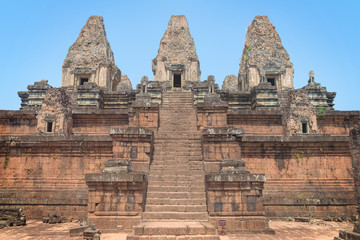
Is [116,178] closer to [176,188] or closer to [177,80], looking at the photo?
[176,188]

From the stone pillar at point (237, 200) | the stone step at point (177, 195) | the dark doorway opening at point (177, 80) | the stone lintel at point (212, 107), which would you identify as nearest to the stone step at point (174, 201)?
the stone step at point (177, 195)

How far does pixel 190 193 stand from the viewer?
26.7 ft

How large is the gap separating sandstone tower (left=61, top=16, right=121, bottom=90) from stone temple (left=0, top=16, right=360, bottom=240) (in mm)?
4576

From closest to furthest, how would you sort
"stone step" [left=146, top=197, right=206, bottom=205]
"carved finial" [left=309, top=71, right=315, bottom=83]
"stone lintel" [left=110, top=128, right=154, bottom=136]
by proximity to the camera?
"stone step" [left=146, top=197, right=206, bottom=205], "stone lintel" [left=110, top=128, right=154, bottom=136], "carved finial" [left=309, top=71, right=315, bottom=83]

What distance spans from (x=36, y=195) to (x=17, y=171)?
4.92 ft

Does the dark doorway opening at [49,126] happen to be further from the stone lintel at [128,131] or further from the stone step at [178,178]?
the stone step at [178,178]

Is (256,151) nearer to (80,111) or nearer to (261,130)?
(261,130)

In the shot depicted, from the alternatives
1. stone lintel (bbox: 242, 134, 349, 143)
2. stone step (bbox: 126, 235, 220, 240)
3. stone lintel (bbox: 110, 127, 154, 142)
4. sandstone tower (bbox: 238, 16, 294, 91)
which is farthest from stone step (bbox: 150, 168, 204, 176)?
sandstone tower (bbox: 238, 16, 294, 91)

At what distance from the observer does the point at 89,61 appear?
23594mm

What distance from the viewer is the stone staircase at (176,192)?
6258 millimetres

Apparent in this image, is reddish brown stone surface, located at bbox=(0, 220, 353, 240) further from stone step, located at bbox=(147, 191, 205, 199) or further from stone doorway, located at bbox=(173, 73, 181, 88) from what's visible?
stone doorway, located at bbox=(173, 73, 181, 88)

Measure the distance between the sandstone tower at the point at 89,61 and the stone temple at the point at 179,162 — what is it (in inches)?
180

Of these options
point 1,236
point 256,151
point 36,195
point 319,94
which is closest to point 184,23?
point 319,94

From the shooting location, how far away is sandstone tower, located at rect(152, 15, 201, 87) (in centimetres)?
2767
